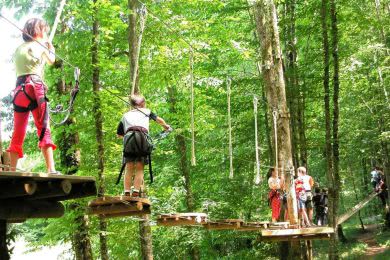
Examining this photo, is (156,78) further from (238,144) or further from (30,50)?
(30,50)

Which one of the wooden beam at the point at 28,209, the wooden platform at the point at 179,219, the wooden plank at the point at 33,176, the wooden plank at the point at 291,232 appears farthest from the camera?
the wooden plank at the point at 291,232

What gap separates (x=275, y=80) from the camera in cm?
994

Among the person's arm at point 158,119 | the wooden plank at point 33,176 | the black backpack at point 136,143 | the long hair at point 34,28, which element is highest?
the long hair at point 34,28

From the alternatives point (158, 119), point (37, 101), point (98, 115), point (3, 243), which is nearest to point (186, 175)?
point (98, 115)

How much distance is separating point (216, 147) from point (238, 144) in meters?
0.87

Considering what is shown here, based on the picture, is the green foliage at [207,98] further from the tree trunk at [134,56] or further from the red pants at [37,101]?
the red pants at [37,101]

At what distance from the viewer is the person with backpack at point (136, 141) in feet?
19.3

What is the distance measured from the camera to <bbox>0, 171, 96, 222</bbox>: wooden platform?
4.12 meters

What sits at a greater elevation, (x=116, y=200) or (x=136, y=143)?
(x=136, y=143)

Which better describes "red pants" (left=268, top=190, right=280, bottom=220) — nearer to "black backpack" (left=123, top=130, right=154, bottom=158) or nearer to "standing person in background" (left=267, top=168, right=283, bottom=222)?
"standing person in background" (left=267, top=168, right=283, bottom=222)

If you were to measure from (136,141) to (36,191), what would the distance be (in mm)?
1625

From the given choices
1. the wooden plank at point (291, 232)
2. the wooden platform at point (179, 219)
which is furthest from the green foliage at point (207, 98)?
the wooden platform at point (179, 219)

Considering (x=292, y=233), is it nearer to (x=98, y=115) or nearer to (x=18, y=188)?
(x=98, y=115)

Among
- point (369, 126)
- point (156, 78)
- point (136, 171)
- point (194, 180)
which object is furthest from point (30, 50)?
point (369, 126)
